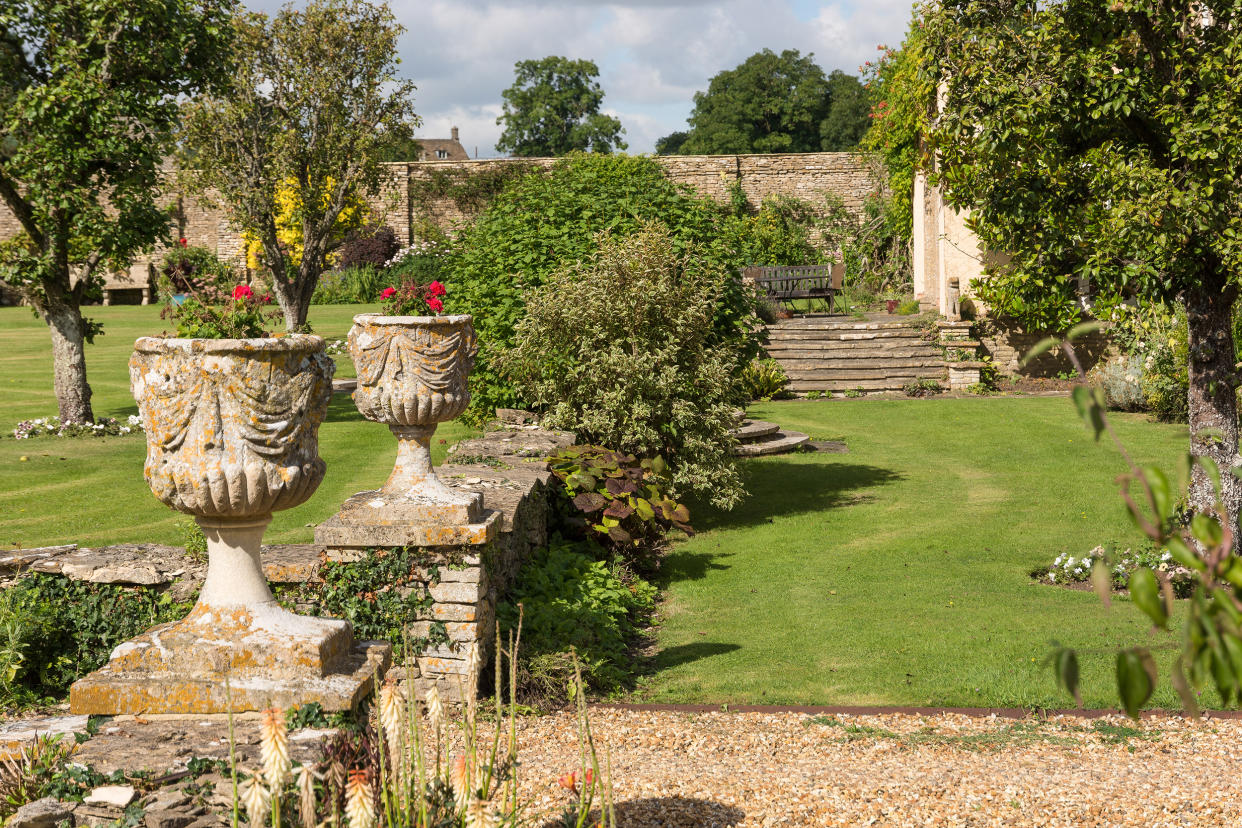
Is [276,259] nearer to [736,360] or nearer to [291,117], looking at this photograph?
[291,117]

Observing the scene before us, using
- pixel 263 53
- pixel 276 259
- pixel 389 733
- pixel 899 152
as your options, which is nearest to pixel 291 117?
pixel 263 53

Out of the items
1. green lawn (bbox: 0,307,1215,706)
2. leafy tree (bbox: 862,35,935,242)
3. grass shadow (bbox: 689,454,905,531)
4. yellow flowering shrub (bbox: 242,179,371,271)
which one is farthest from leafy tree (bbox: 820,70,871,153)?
grass shadow (bbox: 689,454,905,531)

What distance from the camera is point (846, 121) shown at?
5947cm

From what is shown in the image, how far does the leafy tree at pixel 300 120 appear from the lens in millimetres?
17844

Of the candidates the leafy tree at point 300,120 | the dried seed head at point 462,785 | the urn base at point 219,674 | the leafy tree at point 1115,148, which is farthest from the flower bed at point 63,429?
the dried seed head at point 462,785

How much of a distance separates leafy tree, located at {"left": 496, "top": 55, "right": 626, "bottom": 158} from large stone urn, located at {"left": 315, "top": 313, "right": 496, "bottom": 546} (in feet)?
214

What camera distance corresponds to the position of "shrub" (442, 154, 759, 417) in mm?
10445

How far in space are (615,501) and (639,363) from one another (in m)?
1.43

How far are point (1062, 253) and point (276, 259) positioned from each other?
13.7m

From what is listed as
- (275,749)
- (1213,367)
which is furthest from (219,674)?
(1213,367)

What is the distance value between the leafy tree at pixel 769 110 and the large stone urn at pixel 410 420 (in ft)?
190

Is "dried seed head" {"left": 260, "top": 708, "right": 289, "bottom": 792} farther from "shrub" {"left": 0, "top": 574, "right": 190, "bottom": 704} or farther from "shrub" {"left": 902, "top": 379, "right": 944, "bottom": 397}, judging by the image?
"shrub" {"left": 902, "top": 379, "right": 944, "bottom": 397}

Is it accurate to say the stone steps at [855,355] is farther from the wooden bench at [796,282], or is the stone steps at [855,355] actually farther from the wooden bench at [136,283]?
the wooden bench at [136,283]

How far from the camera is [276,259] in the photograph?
18.1m
